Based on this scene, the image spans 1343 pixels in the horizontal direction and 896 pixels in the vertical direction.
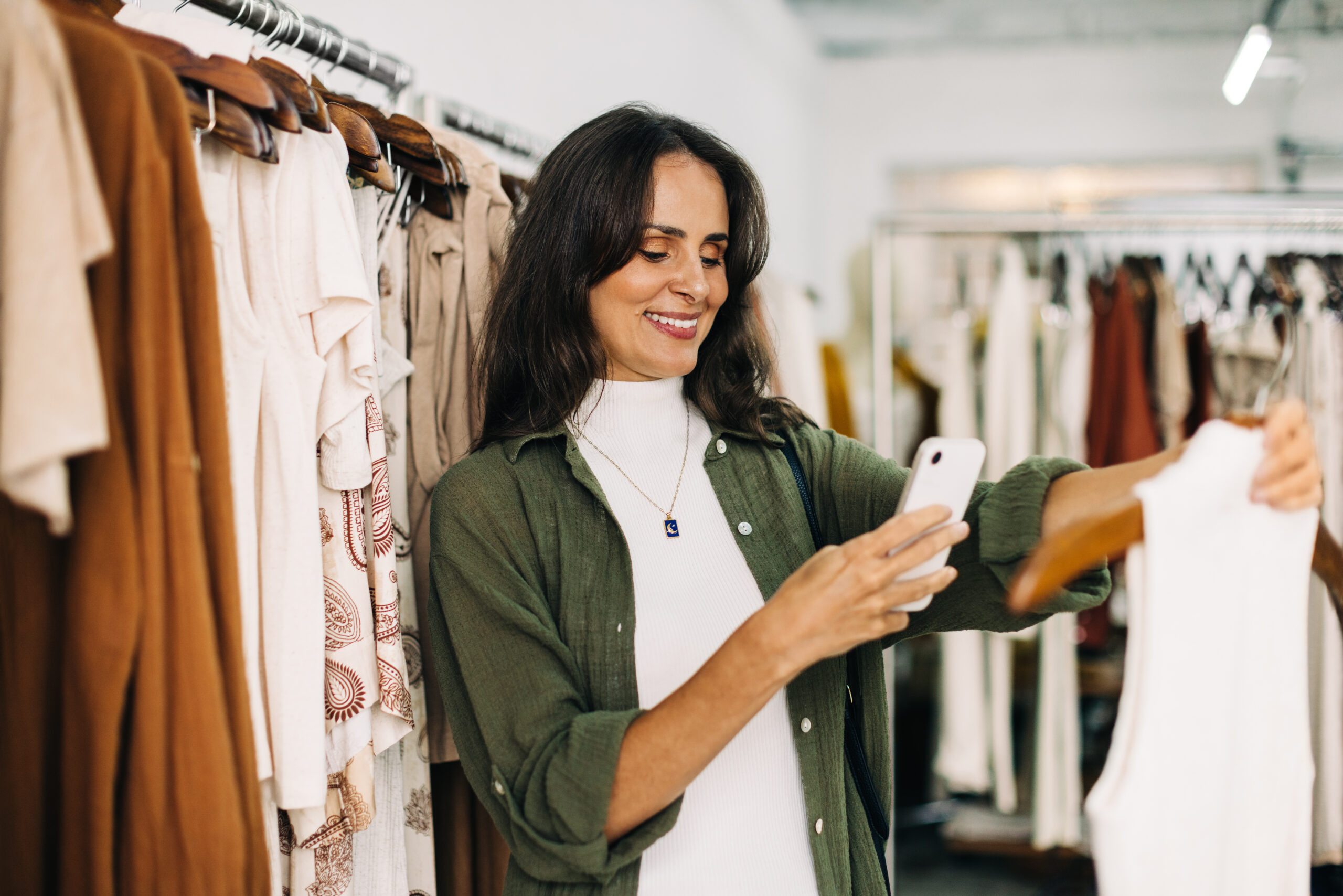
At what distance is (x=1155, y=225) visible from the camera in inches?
84.1

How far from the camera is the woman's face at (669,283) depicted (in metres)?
1.16

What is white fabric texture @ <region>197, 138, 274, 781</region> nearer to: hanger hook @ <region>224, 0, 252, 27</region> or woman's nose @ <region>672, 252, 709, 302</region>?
hanger hook @ <region>224, 0, 252, 27</region>

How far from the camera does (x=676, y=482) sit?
1.18 m

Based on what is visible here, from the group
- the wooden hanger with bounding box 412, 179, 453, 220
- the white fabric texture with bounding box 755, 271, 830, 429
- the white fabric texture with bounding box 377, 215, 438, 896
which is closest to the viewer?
the white fabric texture with bounding box 377, 215, 438, 896

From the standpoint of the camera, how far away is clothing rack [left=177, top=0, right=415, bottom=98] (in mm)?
1121

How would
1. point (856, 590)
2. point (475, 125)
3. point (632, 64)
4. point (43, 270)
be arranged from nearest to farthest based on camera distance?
point (43, 270), point (856, 590), point (475, 125), point (632, 64)

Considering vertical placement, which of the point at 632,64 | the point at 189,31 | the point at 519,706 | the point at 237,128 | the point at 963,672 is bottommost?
the point at 963,672

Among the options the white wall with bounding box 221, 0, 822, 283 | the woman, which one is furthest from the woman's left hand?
the white wall with bounding box 221, 0, 822, 283

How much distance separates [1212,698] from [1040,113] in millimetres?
5109

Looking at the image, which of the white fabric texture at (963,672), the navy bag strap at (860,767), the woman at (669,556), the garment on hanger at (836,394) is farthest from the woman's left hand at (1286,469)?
the garment on hanger at (836,394)

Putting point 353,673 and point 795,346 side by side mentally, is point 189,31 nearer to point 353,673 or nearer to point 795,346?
point 353,673

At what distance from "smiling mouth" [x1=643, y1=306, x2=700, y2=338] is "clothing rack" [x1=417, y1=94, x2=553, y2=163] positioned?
25.5 inches

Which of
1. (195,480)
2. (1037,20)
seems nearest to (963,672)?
(195,480)

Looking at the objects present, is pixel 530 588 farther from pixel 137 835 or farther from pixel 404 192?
pixel 404 192
